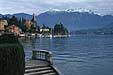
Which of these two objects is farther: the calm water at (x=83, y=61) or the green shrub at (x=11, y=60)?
the calm water at (x=83, y=61)

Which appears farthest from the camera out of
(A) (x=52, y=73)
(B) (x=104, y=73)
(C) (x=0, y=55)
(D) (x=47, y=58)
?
(B) (x=104, y=73)

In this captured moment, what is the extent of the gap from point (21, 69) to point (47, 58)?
11.0 metres

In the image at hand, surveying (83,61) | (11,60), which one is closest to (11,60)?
(11,60)

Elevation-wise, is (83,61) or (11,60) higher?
(11,60)

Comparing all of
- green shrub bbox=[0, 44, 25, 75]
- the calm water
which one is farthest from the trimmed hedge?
the calm water

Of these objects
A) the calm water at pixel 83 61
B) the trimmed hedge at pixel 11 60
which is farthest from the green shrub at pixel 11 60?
the calm water at pixel 83 61

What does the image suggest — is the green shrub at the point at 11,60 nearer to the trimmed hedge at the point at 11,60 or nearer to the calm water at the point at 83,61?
the trimmed hedge at the point at 11,60

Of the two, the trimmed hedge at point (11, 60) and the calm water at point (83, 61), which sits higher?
the trimmed hedge at point (11, 60)

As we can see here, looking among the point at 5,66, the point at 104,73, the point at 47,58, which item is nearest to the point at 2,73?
the point at 5,66

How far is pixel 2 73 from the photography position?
13852 millimetres

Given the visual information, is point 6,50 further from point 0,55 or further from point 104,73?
point 104,73

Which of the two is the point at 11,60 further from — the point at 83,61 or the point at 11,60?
the point at 83,61

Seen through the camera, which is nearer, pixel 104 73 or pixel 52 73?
pixel 52 73

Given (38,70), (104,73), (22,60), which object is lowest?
(104,73)
